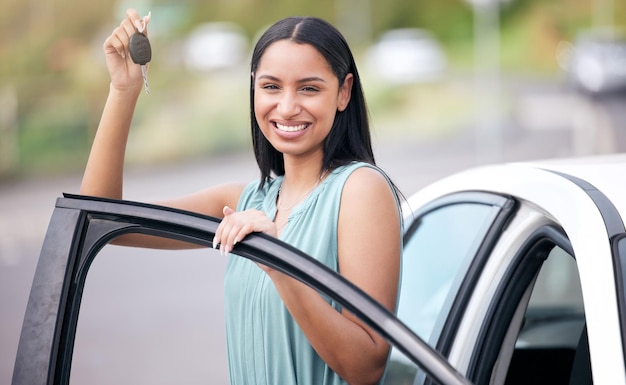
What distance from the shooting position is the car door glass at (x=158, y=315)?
709 centimetres

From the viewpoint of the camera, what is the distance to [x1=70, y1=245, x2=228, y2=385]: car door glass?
7.09 metres

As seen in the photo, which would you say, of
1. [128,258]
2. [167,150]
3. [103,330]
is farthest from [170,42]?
[103,330]

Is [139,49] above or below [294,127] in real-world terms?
above

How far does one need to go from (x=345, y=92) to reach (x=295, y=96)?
15 cm

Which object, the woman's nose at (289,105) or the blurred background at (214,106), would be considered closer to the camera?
the woman's nose at (289,105)

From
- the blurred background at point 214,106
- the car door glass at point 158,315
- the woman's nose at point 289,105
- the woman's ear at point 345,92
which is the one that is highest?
the blurred background at point 214,106

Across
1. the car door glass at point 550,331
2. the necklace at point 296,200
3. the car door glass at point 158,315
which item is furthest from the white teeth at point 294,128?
the car door glass at point 158,315

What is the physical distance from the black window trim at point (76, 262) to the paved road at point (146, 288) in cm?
51

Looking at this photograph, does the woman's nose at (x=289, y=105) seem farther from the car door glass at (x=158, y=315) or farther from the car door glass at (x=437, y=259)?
the car door glass at (x=158, y=315)

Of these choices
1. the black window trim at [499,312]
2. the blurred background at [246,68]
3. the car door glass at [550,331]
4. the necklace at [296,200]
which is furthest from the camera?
the blurred background at [246,68]

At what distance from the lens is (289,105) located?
1954 millimetres

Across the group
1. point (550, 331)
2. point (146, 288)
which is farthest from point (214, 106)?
point (550, 331)

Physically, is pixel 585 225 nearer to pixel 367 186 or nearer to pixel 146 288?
pixel 367 186

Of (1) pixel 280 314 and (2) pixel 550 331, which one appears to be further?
(2) pixel 550 331
